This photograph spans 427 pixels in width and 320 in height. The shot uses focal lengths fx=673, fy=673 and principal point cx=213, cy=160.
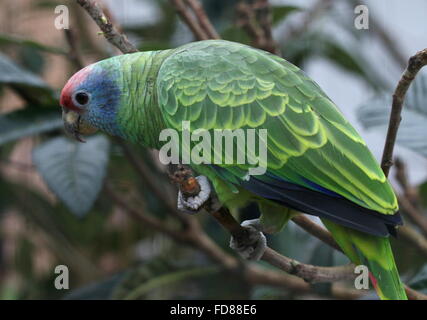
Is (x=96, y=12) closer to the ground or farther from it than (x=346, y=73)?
closer to the ground

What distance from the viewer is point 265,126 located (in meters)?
0.96

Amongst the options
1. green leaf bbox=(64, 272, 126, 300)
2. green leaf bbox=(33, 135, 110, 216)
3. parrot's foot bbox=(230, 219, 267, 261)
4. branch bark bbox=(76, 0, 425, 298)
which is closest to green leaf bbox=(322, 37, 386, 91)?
branch bark bbox=(76, 0, 425, 298)

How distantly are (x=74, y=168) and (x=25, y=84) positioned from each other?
219 mm

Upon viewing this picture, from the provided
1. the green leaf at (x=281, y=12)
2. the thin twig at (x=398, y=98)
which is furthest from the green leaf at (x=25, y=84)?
the thin twig at (x=398, y=98)

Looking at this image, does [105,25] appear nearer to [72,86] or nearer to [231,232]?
[72,86]

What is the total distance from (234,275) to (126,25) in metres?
0.86

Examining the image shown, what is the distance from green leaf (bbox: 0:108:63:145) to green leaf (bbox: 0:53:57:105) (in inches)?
1.8

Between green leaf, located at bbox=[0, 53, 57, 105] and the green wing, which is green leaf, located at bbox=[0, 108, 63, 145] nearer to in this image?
green leaf, located at bbox=[0, 53, 57, 105]

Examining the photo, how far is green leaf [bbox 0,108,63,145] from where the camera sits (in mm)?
1367

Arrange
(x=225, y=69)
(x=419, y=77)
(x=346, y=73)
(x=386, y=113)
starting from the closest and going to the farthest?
(x=225, y=69), (x=386, y=113), (x=419, y=77), (x=346, y=73)

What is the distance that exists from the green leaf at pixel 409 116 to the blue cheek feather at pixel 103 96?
1.44ft

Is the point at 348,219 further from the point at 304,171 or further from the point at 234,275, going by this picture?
the point at 234,275

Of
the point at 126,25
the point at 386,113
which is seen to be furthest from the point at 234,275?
the point at 126,25

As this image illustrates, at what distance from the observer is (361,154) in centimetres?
92
